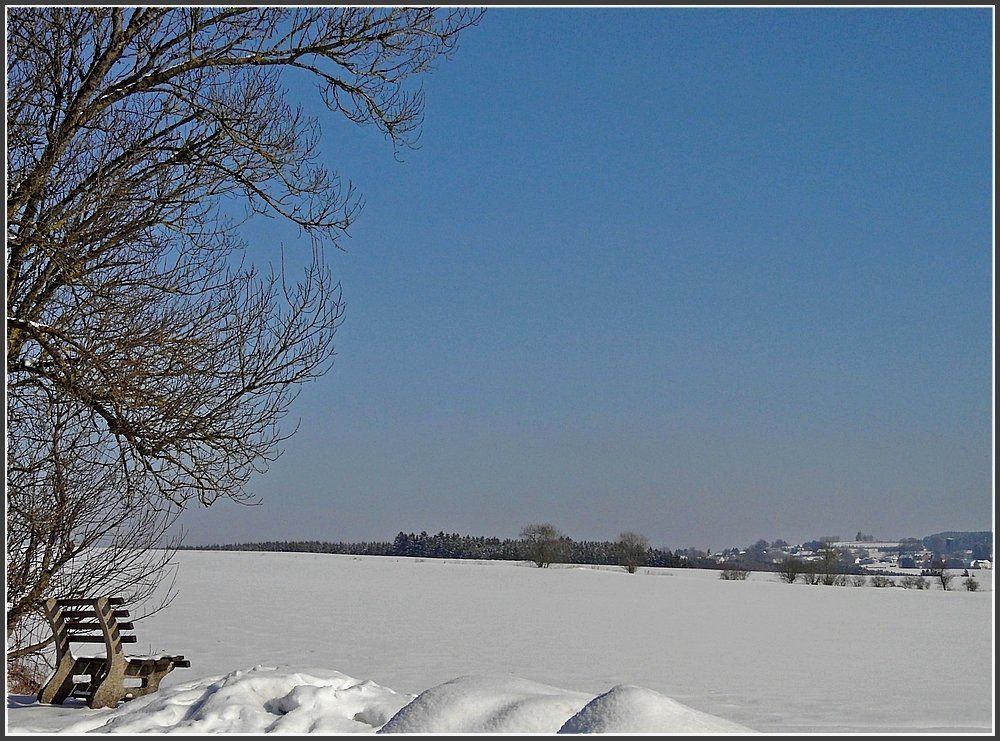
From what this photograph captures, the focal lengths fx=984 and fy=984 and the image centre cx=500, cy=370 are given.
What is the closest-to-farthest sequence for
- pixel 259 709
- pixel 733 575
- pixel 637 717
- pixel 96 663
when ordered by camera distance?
pixel 637 717 → pixel 259 709 → pixel 96 663 → pixel 733 575

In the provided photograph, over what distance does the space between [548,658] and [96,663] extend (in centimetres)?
924

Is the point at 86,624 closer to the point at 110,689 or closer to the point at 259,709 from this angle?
the point at 110,689

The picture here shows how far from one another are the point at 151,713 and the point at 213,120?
4.12 meters

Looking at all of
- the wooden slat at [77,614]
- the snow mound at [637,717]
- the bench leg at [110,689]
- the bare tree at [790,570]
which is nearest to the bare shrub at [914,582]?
the bare tree at [790,570]

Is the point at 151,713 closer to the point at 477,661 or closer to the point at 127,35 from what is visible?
the point at 127,35

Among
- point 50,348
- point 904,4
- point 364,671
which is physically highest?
point 904,4

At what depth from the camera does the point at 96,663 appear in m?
8.09

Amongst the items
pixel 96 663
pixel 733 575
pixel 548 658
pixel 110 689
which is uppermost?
pixel 733 575

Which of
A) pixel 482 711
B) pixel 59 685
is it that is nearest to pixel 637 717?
pixel 482 711

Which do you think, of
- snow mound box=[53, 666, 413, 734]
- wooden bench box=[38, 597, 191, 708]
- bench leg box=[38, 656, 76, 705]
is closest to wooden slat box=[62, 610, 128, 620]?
wooden bench box=[38, 597, 191, 708]

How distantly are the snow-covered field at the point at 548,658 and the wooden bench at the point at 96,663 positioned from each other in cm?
21

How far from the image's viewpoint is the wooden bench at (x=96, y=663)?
7.75 metres

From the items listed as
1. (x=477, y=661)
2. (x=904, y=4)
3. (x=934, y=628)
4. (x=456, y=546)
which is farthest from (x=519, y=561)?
(x=904, y=4)

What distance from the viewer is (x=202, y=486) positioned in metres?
6.88
